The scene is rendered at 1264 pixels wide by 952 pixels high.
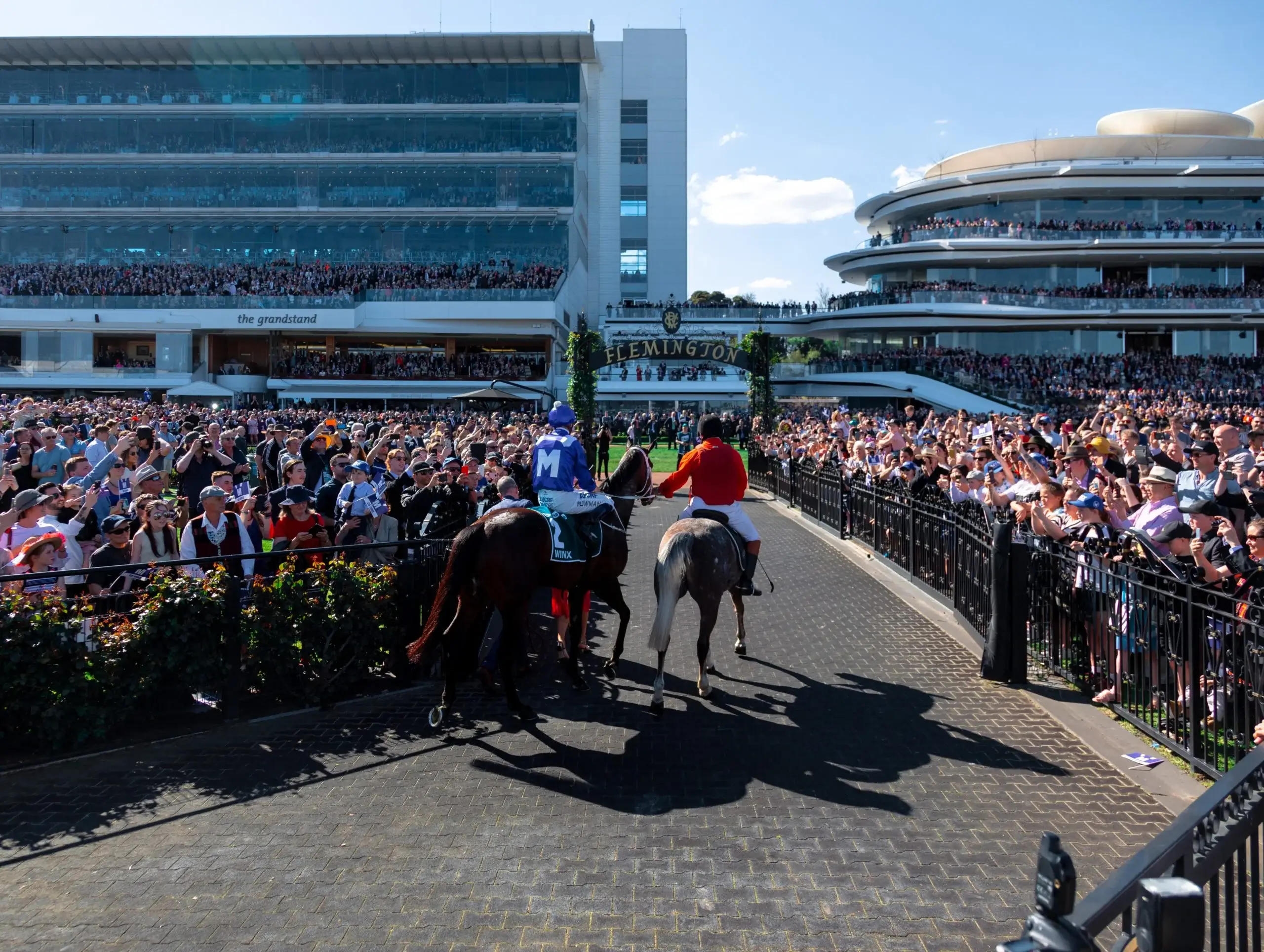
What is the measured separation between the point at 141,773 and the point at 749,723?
428 cm

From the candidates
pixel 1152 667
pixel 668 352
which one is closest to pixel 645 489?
pixel 1152 667

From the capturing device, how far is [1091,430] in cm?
1684

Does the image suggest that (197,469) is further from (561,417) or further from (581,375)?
(581,375)

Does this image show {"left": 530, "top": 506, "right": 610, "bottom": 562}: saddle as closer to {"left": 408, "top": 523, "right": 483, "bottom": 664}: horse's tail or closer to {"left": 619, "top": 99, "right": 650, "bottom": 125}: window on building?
{"left": 408, "top": 523, "right": 483, "bottom": 664}: horse's tail

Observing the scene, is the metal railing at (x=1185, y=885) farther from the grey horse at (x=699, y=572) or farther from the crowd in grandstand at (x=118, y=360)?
the crowd in grandstand at (x=118, y=360)

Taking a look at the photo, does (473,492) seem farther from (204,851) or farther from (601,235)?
(601,235)

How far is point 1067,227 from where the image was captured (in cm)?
5641

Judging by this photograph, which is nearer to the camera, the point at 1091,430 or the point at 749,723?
the point at 749,723

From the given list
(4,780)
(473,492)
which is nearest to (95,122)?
(473,492)

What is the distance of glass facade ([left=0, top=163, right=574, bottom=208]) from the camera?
5919 centimetres

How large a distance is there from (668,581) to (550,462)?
4.94 ft

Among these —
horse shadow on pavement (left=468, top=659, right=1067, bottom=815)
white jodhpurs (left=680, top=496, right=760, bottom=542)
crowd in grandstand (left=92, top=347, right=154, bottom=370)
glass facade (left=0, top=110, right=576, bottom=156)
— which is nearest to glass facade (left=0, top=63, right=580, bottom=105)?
glass facade (left=0, top=110, right=576, bottom=156)

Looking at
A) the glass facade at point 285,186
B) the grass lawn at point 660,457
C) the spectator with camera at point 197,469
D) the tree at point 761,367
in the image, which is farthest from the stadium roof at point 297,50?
the spectator with camera at point 197,469

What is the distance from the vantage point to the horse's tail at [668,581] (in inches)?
303
